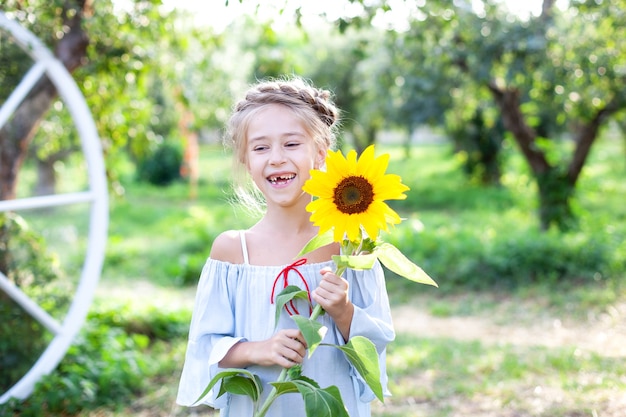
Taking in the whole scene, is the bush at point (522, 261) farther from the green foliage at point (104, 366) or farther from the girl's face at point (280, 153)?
the girl's face at point (280, 153)

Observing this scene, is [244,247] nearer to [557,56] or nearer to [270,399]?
[270,399]

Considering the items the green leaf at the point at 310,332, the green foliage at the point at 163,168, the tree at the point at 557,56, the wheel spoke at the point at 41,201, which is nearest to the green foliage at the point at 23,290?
the wheel spoke at the point at 41,201

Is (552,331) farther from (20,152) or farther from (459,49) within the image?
(20,152)

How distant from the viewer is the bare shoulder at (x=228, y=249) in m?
1.83

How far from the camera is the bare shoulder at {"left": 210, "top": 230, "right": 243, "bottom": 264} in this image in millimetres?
1830

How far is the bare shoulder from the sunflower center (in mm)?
428

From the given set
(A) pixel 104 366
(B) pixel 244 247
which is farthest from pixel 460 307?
(B) pixel 244 247

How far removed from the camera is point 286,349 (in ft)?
5.17

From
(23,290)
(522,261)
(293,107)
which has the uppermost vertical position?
(522,261)

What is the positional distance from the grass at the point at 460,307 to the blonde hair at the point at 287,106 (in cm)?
35

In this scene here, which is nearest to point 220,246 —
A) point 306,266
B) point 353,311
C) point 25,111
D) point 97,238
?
point 306,266

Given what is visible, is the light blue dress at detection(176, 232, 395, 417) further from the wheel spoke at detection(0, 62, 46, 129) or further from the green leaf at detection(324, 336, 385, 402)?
the wheel spoke at detection(0, 62, 46, 129)

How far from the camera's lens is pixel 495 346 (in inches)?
188

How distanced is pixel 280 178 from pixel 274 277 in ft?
0.82
